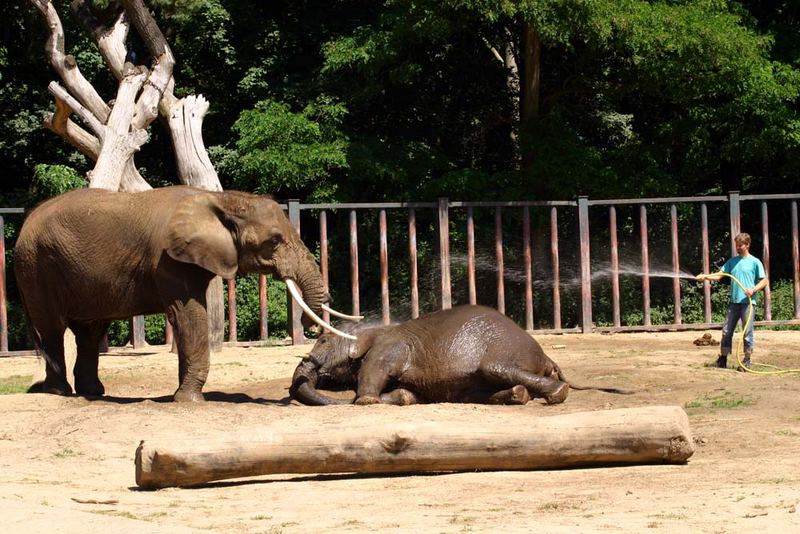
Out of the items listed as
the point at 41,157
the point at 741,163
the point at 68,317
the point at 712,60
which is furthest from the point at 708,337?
the point at 41,157

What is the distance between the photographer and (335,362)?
39.8ft

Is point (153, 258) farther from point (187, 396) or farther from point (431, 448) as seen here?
point (431, 448)

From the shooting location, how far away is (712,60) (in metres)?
19.8

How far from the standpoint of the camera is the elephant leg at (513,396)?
1123 centimetres

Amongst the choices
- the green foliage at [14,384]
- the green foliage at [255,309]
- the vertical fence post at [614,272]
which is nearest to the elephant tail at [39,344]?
the green foliage at [14,384]

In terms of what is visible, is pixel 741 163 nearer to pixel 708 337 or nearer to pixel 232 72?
pixel 708 337

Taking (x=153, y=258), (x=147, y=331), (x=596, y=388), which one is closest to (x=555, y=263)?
(x=147, y=331)

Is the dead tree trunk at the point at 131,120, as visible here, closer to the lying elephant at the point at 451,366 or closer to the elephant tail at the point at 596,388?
the lying elephant at the point at 451,366

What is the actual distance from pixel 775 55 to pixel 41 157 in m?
12.7

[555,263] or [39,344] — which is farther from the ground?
[555,263]

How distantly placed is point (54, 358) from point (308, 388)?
2.44 metres

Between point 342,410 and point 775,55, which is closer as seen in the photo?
point 342,410

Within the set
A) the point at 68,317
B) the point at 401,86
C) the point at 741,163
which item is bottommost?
the point at 68,317

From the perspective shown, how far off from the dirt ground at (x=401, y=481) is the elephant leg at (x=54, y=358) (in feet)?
1.51
